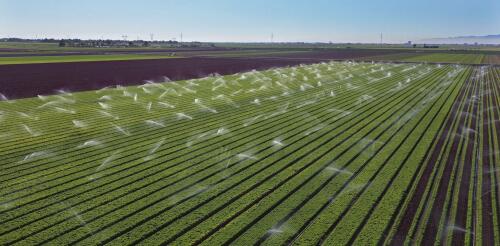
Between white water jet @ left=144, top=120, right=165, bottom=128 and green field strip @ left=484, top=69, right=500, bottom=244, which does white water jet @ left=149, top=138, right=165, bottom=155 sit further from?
green field strip @ left=484, top=69, right=500, bottom=244

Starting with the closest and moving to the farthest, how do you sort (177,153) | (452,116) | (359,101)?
(177,153) → (452,116) → (359,101)

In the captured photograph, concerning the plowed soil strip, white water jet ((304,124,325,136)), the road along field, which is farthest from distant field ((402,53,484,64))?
white water jet ((304,124,325,136))

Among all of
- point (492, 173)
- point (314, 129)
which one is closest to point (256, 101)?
point (314, 129)

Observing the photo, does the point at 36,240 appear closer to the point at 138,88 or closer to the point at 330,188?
the point at 330,188

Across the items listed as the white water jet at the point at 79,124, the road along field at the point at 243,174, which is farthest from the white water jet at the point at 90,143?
the white water jet at the point at 79,124

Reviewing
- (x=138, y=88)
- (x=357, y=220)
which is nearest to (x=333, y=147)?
(x=357, y=220)

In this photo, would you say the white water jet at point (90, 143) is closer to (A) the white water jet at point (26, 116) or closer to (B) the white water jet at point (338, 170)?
(A) the white water jet at point (26, 116)
